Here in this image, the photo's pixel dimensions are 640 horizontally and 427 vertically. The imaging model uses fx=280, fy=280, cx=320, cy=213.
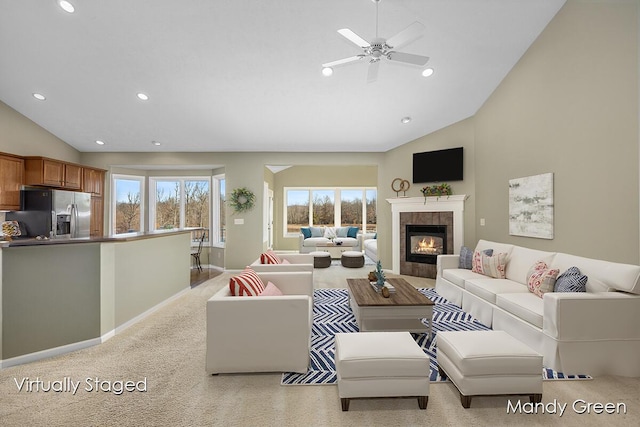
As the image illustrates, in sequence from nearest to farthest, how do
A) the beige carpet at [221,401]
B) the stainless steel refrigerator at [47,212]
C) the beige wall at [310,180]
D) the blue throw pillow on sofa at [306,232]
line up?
the beige carpet at [221,401], the stainless steel refrigerator at [47,212], the blue throw pillow on sofa at [306,232], the beige wall at [310,180]

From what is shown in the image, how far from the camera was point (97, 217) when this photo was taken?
617 cm

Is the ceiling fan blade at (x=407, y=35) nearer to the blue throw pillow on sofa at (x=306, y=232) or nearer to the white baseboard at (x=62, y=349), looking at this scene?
the white baseboard at (x=62, y=349)

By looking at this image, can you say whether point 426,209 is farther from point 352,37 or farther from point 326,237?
point 352,37

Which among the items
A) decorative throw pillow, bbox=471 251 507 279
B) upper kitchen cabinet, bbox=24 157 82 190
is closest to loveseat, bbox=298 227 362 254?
decorative throw pillow, bbox=471 251 507 279

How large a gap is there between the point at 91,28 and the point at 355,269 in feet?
20.1

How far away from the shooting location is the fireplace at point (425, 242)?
18.8 feet

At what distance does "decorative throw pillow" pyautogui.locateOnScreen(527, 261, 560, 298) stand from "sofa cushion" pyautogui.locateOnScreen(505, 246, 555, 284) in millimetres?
177

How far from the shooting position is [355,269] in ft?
22.4

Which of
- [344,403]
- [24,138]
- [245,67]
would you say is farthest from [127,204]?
[344,403]

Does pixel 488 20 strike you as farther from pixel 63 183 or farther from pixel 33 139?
pixel 33 139

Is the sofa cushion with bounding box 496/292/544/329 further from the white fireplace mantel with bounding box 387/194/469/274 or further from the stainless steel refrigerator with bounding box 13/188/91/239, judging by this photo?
the stainless steel refrigerator with bounding box 13/188/91/239

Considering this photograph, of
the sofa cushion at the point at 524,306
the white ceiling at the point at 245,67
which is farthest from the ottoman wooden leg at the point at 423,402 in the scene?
the white ceiling at the point at 245,67

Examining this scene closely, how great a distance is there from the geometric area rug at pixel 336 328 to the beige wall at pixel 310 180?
5009 millimetres

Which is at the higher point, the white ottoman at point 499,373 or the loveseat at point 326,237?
the loveseat at point 326,237
